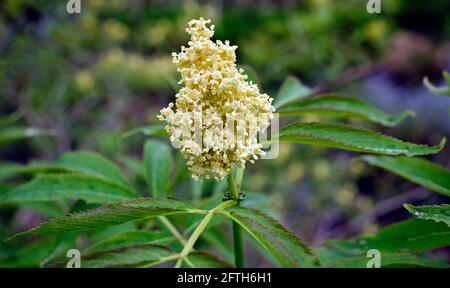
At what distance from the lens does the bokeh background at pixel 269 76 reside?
121 inches

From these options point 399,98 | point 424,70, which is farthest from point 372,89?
Result: point 424,70

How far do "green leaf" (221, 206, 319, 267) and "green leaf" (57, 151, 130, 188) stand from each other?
0.55m

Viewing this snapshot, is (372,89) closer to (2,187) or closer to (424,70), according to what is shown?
(424,70)

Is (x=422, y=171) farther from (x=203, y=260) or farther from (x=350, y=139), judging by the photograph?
(x=203, y=260)

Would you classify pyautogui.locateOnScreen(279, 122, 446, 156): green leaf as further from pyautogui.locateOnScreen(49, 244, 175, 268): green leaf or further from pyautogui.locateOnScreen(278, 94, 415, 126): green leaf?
pyautogui.locateOnScreen(49, 244, 175, 268): green leaf

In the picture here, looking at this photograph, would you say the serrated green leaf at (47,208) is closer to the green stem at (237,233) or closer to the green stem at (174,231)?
the green stem at (174,231)

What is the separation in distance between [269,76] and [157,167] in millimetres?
3381

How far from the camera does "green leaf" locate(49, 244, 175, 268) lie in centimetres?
83

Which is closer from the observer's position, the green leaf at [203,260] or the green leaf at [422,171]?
the green leaf at [203,260]

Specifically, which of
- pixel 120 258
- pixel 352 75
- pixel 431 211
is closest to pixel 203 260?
pixel 120 258

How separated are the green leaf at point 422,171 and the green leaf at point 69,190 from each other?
646 millimetres

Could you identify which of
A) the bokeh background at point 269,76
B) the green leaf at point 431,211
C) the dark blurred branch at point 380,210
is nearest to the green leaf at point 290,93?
the green leaf at point 431,211

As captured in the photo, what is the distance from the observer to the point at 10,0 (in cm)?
269

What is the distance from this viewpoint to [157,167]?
1.33 metres
